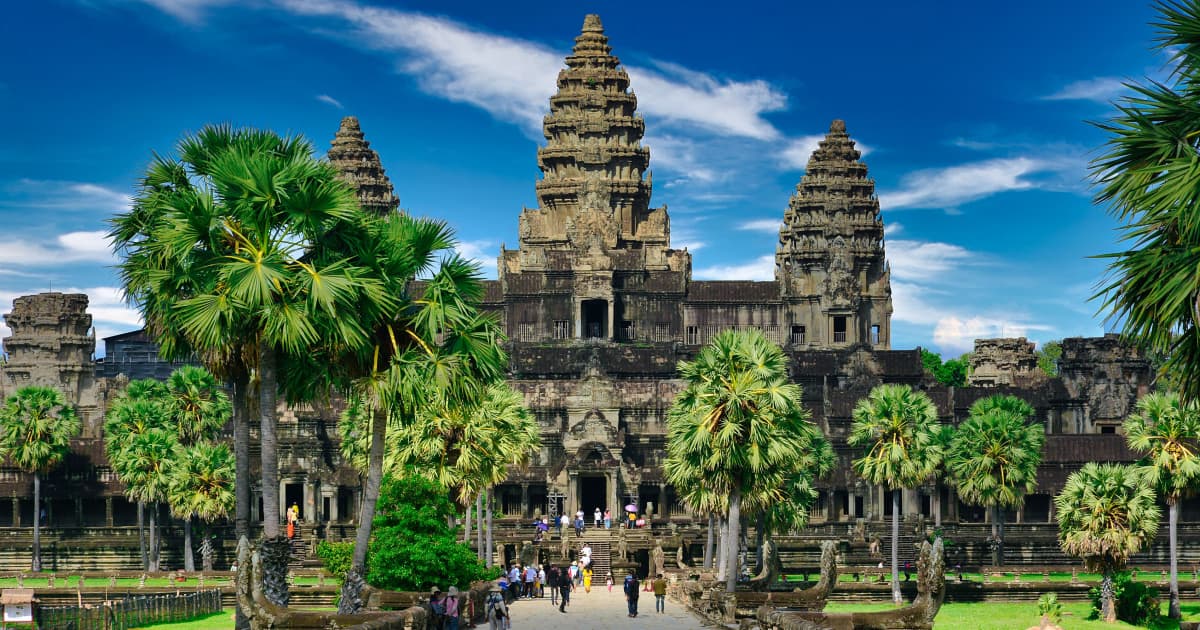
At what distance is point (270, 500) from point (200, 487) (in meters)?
43.9

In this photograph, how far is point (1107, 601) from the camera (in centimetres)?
5706

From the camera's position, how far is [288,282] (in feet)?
92.0

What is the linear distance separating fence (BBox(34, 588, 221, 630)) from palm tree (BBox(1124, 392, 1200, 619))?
1457 inches

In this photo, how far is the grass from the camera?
2122 inches

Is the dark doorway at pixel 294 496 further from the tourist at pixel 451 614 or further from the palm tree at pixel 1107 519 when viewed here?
the tourist at pixel 451 614

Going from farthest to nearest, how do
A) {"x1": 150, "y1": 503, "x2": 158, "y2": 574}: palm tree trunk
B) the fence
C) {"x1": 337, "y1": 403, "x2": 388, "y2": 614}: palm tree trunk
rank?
{"x1": 150, "y1": 503, "x2": 158, "y2": 574}: palm tree trunk
the fence
{"x1": 337, "y1": 403, "x2": 388, "y2": 614}: palm tree trunk

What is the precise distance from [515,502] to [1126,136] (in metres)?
69.7

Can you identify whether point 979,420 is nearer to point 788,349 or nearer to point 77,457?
point 788,349

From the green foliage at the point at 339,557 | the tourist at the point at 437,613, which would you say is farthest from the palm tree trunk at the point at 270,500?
the green foliage at the point at 339,557

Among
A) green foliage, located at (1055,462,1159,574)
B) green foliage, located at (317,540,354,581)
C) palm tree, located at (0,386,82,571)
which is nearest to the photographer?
green foliage, located at (317,540,354,581)

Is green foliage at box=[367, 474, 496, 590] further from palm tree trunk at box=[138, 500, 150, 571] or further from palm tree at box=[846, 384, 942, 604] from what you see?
palm tree trunk at box=[138, 500, 150, 571]

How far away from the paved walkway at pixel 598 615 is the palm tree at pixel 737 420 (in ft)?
9.64

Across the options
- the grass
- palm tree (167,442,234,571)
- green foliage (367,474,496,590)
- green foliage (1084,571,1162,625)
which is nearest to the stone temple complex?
palm tree (167,442,234,571)

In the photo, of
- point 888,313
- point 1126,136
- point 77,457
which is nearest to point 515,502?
point 77,457
